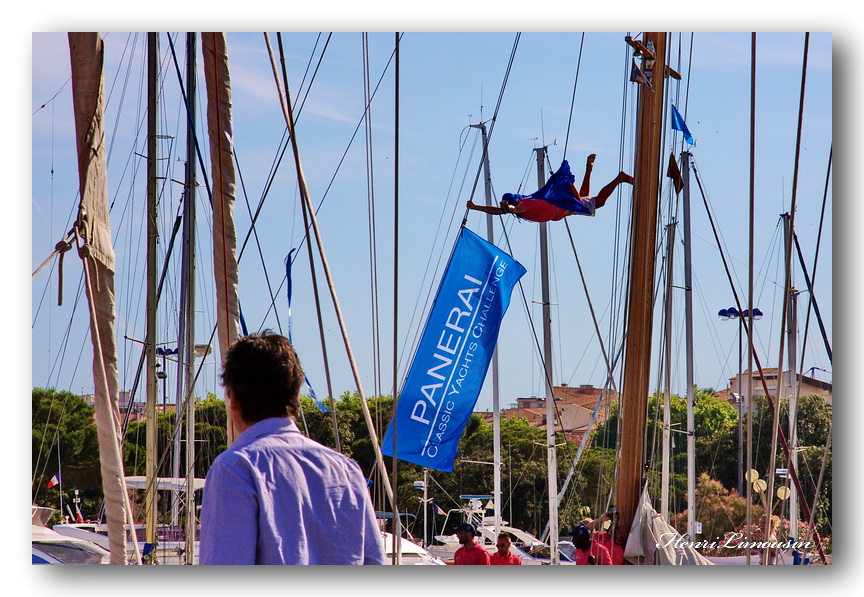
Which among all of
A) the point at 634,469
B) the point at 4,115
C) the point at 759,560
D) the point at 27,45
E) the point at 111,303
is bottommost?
the point at 759,560

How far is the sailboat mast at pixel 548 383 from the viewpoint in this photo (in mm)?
8922

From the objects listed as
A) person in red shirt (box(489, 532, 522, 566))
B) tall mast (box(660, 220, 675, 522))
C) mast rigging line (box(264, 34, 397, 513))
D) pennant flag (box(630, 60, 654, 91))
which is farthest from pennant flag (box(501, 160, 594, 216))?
mast rigging line (box(264, 34, 397, 513))

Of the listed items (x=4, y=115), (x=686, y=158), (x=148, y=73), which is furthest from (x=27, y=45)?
(x=686, y=158)

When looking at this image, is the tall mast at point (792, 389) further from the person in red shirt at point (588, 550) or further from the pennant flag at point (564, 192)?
the pennant flag at point (564, 192)

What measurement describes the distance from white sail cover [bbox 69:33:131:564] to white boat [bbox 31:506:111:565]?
72 cm

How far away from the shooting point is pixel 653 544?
4012 millimetres

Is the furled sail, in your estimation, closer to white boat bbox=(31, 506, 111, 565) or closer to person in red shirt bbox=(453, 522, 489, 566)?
white boat bbox=(31, 506, 111, 565)

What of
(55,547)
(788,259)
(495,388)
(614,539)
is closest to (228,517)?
(788,259)

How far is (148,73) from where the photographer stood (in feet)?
14.9

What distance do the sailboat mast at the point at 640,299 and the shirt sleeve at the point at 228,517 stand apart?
8.91 ft

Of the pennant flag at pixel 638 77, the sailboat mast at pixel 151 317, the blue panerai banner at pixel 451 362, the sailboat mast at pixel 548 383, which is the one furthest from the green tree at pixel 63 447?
the sailboat mast at pixel 548 383

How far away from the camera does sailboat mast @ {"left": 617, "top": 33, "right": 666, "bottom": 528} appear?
4.07 meters
